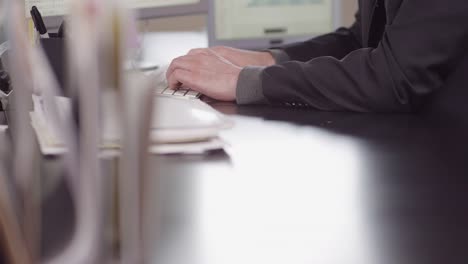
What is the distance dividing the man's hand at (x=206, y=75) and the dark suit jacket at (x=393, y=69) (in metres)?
0.07

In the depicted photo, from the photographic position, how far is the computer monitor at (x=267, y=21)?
1.91 meters

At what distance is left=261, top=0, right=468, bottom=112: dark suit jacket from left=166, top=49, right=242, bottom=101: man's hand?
7 cm

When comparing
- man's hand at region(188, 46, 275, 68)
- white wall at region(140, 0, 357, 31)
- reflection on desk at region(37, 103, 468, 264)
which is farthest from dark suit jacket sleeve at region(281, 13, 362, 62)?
white wall at region(140, 0, 357, 31)

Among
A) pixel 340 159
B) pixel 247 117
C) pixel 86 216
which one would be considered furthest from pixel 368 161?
pixel 86 216

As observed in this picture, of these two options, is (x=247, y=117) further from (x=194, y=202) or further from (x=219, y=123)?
(x=194, y=202)

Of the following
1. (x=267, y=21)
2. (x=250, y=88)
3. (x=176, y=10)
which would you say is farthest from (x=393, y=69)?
(x=267, y=21)

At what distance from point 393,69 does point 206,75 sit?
0.28 m

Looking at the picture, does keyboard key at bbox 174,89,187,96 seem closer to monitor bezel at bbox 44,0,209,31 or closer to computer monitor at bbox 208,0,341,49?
monitor bezel at bbox 44,0,209,31

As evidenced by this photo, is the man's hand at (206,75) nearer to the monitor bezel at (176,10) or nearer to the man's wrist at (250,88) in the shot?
the man's wrist at (250,88)

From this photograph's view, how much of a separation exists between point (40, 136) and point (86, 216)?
34 centimetres

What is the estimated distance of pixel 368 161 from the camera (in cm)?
56

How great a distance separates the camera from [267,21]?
1.94 meters

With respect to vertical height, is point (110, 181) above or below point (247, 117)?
above

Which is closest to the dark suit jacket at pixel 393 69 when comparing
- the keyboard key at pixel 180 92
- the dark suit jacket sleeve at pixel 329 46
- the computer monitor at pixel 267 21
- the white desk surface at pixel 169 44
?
the keyboard key at pixel 180 92
